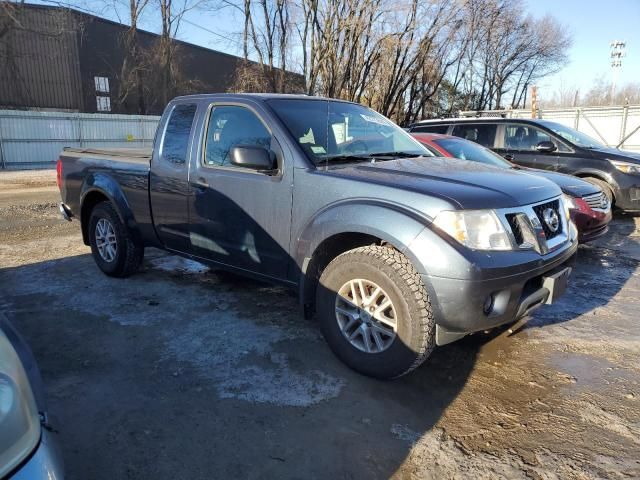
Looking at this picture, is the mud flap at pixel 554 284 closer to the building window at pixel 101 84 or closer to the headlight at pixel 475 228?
the headlight at pixel 475 228

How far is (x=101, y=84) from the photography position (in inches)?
1232

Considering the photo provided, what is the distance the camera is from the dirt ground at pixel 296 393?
95.7 inches

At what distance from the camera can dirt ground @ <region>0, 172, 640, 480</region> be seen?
95.7 inches

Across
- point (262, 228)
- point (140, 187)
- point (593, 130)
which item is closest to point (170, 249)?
point (140, 187)

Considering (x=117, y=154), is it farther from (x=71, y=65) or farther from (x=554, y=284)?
(x=71, y=65)

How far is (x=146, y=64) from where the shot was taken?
29.0 meters

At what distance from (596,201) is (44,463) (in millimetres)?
6302

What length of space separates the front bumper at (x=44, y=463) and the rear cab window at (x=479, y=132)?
8.37 metres

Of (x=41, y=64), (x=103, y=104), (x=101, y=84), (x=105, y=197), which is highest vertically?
(x=41, y=64)

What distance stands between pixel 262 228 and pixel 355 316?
1.03 meters

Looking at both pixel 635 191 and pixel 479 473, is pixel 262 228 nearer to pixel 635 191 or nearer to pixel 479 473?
pixel 479 473

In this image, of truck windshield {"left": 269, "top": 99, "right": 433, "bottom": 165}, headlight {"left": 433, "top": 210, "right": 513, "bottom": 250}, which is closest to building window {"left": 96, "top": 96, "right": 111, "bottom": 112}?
truck windshield {"left": 269, "top": 99, "right": 433, "bottom": 165}

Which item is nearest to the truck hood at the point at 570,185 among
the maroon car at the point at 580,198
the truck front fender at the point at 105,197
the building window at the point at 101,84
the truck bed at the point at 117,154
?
the maroon car at the point at 580,198

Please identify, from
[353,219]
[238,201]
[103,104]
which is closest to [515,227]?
[353,219]
